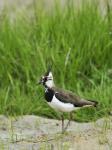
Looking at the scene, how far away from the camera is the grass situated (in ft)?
27.2

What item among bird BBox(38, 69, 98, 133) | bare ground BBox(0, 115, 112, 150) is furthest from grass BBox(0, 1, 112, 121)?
bird BBox(38, 69, 98, 133)

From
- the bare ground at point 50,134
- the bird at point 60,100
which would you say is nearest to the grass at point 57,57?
the bare ground at point 50,134

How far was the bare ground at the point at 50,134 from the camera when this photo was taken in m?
6.83

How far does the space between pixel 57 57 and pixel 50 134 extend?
1.56 meters

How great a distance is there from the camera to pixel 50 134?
7352 millimetres

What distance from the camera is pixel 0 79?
28.7 ft

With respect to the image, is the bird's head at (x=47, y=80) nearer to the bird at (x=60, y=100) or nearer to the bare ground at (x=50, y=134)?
the bird at (x=60, y=100)

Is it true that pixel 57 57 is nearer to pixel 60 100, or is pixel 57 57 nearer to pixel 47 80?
pixel 47 80

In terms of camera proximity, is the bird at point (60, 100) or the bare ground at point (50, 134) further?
the bird at point (60, 100)

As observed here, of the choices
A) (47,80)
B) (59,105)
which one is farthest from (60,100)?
(47,80)

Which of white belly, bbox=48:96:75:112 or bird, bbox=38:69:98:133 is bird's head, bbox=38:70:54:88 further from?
white belly, bbox=48:96:75:112

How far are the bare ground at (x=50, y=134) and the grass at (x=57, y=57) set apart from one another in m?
0.33

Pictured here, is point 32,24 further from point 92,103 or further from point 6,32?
point 92,103

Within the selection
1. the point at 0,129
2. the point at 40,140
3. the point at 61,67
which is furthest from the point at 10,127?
the point at 61,67
